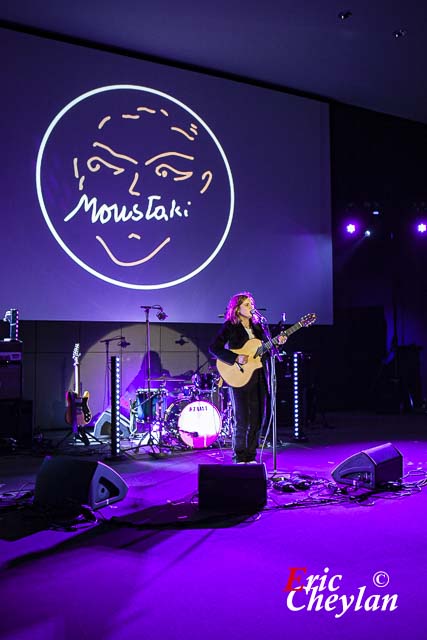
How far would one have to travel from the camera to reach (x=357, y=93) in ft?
34.3

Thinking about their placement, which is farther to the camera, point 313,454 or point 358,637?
point 313,454

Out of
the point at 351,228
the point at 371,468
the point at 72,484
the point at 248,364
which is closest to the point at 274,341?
the point at 248,364

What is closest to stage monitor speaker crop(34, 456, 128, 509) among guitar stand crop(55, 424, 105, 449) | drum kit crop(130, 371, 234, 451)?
drum kit crop(130, 371, 234, 451)

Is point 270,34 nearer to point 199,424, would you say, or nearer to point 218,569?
point 199,424

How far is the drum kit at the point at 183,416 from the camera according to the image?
23.7 ft

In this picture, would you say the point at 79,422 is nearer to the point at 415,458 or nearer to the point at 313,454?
the point at 313,454

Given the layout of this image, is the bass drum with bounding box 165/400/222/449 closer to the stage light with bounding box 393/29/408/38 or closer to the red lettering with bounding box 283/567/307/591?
the red lettering with bounding box 283/567/307/591

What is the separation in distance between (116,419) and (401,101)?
811 centimetres

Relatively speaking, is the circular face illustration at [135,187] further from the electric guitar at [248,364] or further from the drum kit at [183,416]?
the electric guitar at [248,364]

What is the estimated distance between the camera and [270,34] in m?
8.56

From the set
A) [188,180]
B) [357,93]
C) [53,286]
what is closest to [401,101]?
[357,93]

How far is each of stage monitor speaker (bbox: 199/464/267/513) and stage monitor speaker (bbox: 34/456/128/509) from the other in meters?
0.72

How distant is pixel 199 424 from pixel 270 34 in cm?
572
